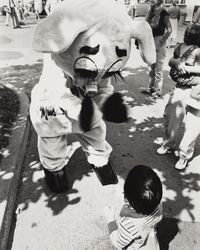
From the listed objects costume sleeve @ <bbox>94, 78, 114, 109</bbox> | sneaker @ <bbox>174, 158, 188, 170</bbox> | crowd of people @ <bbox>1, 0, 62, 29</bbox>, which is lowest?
crowd of people @ <bbox>1, 0, 62, 29</bbox>

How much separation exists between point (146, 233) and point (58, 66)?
72.4 inches

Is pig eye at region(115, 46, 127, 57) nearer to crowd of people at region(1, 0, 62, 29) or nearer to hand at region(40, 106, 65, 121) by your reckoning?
hand at region(40, 106, 65, 121)

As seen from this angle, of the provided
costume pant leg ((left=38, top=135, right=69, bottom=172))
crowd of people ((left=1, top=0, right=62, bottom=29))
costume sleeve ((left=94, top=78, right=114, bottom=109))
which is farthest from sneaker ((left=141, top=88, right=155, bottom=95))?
crowd of people ((left=1, top=0, right=62, bottom=29))

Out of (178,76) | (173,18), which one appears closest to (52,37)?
(178,76)

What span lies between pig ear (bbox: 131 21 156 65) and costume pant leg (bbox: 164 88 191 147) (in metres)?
1.46

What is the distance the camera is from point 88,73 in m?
2.57

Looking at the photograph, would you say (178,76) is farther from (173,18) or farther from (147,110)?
(173,18)

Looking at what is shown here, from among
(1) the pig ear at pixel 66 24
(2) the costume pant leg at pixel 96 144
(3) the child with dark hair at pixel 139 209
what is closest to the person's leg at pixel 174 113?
(2) the costume pant leg at pixel 96 144

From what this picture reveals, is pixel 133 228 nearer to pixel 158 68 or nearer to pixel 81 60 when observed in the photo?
pixel 81 60

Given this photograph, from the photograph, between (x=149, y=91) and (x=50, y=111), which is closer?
(x=50, y=111)

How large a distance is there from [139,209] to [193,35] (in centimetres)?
262

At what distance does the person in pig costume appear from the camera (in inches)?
95.9

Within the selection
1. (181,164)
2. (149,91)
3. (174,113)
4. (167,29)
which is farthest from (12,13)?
(181,164)

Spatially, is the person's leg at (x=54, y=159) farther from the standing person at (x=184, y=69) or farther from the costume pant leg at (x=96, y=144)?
the standing person at (x=184, y=69)
